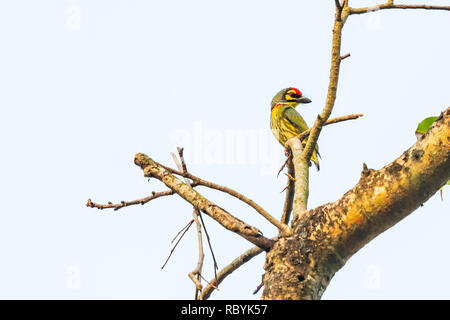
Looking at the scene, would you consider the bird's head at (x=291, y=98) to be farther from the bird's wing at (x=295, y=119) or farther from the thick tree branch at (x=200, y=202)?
the thick tree branch at (x=200, y=202)

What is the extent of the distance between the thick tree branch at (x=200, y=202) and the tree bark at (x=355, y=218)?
11 cm

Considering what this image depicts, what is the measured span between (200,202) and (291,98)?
681cm

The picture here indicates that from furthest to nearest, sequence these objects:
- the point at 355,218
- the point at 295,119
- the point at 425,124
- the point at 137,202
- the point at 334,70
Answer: the point at 295,119, the point at 137,202, the point at 425,124, the point at 334,70, the point at 355,218

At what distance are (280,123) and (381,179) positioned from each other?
6.42 m

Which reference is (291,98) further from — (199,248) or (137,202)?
(199,248)

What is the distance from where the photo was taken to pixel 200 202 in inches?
103

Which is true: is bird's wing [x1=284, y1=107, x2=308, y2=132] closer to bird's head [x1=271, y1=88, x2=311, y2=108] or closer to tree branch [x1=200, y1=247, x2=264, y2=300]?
bird's head [x1=271, y1=88, x2=311, y2=108]

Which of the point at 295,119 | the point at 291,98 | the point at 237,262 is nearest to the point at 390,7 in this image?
the point at 237,262

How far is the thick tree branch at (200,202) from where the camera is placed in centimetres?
241

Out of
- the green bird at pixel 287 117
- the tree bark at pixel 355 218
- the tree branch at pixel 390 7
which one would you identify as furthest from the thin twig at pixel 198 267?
the green bird at pixel 287 117

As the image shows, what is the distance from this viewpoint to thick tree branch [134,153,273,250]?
2.41 m

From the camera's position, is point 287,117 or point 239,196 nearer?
point 239,196
